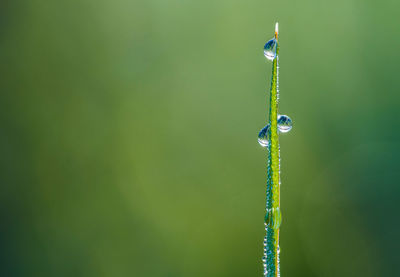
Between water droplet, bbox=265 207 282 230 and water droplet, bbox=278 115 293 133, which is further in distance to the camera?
water droplet, bbox=278 115 293 133

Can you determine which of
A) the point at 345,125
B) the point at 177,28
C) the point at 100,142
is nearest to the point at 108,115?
the point at 100,142

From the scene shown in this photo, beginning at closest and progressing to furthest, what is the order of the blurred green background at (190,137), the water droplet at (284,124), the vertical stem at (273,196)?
the vertical stem at (273,196) < the water droplet at (284,124) < the blurred green background at (190,137)

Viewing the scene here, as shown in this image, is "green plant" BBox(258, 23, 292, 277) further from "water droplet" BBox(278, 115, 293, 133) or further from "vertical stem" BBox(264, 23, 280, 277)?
"water droplet" BBox(278, 115, 293, 133)

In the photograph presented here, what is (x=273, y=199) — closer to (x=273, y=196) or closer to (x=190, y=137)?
(x=273, y=196)

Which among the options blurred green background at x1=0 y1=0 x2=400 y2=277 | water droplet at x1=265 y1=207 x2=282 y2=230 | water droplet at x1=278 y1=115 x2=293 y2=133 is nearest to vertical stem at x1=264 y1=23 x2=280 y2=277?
water droplet at x1=265 y1=207 x2=282 y2=230

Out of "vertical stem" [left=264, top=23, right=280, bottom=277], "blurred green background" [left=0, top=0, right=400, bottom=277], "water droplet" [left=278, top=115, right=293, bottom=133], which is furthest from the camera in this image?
"blurred green background" [left=0, top=0, right=400, bottom=277]

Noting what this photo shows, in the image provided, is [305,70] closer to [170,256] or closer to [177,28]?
[177,28]

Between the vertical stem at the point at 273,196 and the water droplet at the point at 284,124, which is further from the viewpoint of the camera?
the water droplet at the point at 284,124

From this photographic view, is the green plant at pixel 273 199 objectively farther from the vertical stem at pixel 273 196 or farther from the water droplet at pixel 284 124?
the water droplet at pixel 284 124

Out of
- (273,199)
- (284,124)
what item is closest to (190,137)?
(284,124)

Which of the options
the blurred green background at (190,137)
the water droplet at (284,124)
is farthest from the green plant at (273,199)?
the blurred green background at (190,137)
